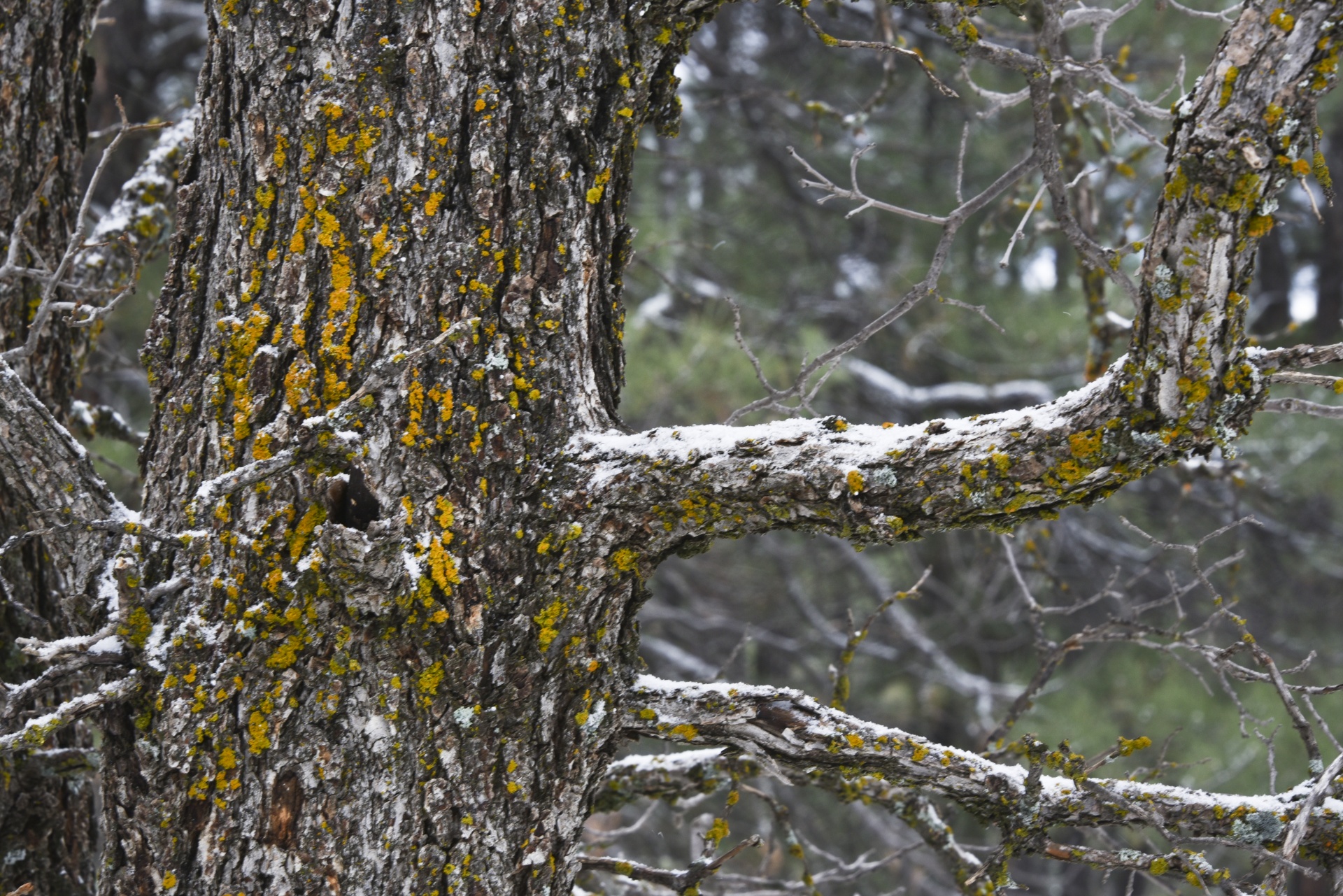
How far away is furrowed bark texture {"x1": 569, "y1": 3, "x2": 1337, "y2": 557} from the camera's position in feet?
2.94

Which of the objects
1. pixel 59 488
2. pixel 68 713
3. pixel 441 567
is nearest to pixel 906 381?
pixel 441 567

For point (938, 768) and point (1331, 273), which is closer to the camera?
point (938, 768)

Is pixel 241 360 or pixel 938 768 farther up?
pixel 241 360

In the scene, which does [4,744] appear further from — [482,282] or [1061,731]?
[1061,731]

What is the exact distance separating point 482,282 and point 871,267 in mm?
5738

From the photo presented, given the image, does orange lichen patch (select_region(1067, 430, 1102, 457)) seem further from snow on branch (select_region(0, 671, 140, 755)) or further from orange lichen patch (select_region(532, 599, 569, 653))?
snow on branch (select_region(0, 671, 140, 755))

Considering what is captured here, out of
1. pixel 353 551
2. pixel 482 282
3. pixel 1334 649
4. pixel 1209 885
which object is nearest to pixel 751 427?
pixel 482 282

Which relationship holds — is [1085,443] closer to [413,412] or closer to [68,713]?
[413,412]

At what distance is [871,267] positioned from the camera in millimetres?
6660

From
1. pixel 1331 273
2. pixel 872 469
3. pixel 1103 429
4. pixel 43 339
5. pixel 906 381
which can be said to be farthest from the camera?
pixel 1331 273

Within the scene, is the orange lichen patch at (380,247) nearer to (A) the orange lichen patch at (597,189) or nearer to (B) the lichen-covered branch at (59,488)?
(A) the orange lichen patch at (597,189)

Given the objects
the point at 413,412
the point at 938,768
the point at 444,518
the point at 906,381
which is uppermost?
the point at 906,381

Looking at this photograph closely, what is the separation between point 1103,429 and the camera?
1042mm

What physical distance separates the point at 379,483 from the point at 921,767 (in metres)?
0.78
